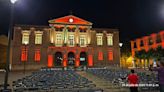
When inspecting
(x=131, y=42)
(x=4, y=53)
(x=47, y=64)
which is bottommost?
(x=47, y=64)

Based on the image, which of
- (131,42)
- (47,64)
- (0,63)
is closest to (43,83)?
(47,64)

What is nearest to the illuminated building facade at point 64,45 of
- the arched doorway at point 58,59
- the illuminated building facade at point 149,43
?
the arched doorway at point 58,59

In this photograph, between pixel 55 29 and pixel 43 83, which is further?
pixel 55 29

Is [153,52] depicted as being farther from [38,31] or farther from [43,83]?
[43,83]

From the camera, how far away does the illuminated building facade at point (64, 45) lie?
43.9 meters

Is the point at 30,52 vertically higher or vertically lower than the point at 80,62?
higher

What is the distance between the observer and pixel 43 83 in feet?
39.9

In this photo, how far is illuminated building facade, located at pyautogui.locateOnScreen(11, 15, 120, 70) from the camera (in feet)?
144

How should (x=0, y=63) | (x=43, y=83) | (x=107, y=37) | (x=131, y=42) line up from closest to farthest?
(x=43, y=83), (x=0, y=63), (x=107, y=37), (x=131, y=42)

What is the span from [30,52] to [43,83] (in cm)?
3396

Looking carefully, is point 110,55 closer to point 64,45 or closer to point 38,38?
point 64,45

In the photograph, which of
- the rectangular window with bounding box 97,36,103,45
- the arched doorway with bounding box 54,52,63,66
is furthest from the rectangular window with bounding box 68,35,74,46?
the rectangular window with bounding box 97,36,103,45

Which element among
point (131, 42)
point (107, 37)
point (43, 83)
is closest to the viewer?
point (43, 83)

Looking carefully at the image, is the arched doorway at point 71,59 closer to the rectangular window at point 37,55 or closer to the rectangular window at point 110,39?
the rectangular window at point 37,55
